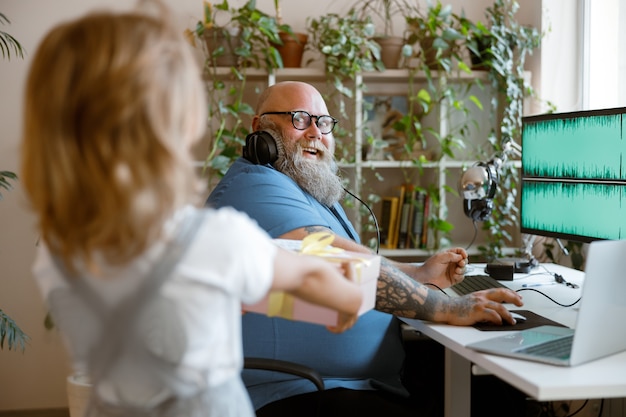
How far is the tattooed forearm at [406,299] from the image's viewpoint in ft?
6.21

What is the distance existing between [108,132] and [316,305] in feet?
1.49

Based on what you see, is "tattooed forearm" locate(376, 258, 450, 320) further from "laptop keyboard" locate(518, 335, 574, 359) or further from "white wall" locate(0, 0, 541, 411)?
"white wall" locate(0, 0, 541, 411)

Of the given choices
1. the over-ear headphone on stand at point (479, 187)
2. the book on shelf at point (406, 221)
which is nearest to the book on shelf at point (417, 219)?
the book on shelf at point (406, 221)

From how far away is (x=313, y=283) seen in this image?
1112 mm

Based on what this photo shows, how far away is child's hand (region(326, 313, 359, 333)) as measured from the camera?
125cm

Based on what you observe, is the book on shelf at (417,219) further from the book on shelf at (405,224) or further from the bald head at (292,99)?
the bald head at (292,99)

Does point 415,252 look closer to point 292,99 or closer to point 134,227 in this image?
point 292,99

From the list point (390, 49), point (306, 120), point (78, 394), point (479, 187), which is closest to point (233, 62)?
point (390, 49)

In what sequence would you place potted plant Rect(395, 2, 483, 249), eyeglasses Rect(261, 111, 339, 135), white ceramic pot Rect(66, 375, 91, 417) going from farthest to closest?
1. potted plant Rect(395, 2, 483, 249)
2. white ceramic pot Rect(66, 375, 91, 417)
3. eyeglasses Rect(261, 111, 339, 135)

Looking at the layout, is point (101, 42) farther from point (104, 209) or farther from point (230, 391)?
point (230, 391)

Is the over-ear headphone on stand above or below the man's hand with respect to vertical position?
above

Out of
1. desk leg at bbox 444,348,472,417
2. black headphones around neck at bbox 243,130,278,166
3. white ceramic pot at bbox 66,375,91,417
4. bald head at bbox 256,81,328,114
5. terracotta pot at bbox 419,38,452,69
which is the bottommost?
white ceramic pot at bbox 66,375,91,417

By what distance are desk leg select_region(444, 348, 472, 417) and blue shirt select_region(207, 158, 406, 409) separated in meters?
0.14

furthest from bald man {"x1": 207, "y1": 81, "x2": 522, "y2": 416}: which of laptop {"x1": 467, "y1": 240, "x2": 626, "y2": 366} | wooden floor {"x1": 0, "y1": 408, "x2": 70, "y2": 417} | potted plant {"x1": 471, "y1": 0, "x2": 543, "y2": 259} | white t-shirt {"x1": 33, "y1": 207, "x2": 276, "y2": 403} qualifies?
wooden floor {"x1": 0, "y1": 408, "x2": 70, "y2": 417}
